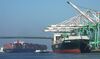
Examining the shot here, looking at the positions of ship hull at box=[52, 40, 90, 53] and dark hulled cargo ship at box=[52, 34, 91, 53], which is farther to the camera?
dark hulled cargo ship at box=[52, 34, 91, 53]

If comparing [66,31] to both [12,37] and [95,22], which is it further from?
[12,37]

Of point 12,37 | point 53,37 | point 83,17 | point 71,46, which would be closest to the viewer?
point 71,46

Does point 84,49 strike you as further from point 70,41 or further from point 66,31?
point 66,31

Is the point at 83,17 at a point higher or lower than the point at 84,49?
higher

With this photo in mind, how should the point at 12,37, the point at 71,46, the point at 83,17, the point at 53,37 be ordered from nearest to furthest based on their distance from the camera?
1. the point at 71,46
2. the point at 83,17
3. the point at 53,37
4. the point at 12,37

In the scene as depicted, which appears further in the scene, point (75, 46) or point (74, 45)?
point (74, 45)

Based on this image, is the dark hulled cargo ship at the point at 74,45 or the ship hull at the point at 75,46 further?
the dark hulled cargo ship at the point at 74,45

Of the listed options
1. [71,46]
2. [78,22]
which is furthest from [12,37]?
[71,46]

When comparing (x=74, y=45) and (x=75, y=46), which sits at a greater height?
(x=74, y=45)

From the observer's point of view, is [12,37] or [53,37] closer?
[53,37]

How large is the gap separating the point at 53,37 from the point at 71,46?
24.9 m

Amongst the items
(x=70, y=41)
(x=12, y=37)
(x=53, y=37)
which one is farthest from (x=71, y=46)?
(x=12, y=37)

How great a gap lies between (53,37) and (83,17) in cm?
1672

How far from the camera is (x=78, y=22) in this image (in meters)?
158
